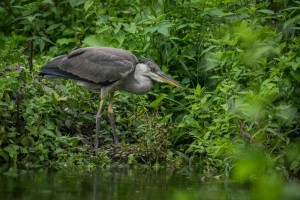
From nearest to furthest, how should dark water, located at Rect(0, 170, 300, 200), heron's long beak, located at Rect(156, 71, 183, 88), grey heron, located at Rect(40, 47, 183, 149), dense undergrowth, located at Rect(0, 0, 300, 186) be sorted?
dark water, located at Rect(0, 170, 300, 200) < dense undergrowth, located at Rect(0, 0, 300, 186) < grey heron, located at Rect(40, 47, 183, 149) < heron's long beak, located at Rect(156, 71, 183, 88)

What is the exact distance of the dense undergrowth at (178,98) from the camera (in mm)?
6398

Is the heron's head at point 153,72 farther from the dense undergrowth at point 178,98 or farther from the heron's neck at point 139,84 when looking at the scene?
the dense undergrowth at point 178,98

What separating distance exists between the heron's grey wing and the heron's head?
0.41 ft

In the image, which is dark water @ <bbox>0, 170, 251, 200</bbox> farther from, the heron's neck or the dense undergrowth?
the heron's neck

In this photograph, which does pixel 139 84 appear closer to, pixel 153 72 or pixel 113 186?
pixel 153 72

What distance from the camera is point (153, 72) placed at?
26.5ft

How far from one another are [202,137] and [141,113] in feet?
3.18

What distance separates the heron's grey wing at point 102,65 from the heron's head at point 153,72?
0.41 feet

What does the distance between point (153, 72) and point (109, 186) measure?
274 cm

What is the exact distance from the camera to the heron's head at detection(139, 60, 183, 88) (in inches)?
317

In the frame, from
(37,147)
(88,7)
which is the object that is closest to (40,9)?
(88,7)

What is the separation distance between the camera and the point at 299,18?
6910mm

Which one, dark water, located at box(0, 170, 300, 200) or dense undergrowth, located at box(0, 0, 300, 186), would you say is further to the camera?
dense undergrowth, located at box(0, 0, 300, 186)

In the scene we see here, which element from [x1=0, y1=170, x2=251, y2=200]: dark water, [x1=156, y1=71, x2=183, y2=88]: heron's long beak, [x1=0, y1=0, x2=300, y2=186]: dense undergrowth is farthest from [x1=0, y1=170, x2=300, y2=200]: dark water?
[x1=156, y1=71, x2=183, y2=88]: heron's long beak
